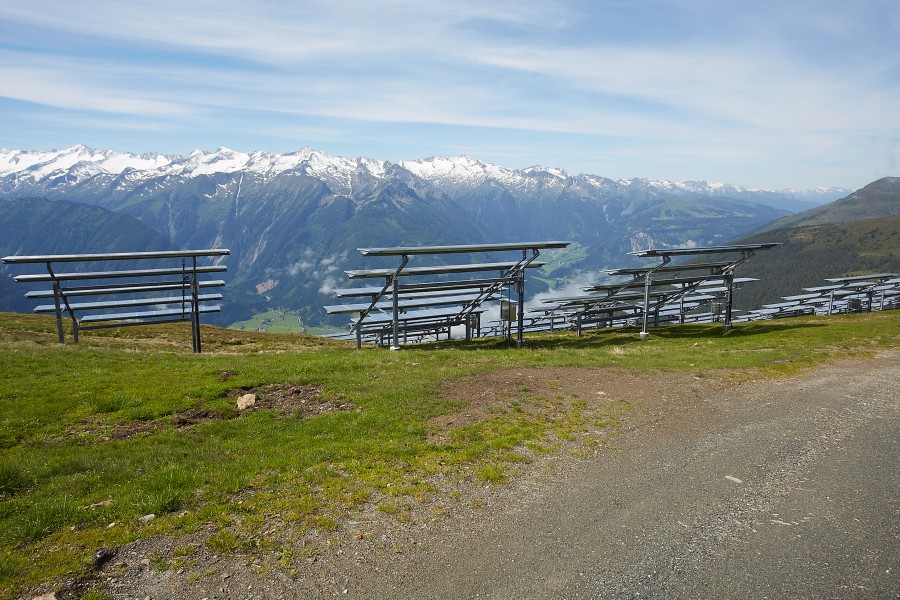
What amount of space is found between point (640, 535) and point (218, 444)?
973 centimetres

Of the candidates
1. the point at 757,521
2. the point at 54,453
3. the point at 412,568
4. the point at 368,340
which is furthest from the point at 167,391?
the point at 368,340

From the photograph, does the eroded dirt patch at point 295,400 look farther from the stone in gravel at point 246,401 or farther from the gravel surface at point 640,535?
the gravel surface at point 640,535

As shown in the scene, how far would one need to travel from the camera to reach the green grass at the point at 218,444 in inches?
344

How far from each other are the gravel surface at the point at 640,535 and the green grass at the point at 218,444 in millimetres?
772

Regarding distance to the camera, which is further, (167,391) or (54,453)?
(167,391)

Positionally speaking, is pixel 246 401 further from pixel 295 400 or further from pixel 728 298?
pixel 728 298

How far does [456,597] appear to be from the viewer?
7223 millimetres

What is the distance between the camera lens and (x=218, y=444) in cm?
1251

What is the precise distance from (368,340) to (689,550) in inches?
1816

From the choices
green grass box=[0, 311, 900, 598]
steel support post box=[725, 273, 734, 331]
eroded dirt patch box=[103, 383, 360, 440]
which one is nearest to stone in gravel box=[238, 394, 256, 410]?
eroded dirt patch box=[103, 383, 360, 440]

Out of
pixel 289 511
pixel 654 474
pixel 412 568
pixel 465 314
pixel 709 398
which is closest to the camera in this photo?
pixel 412 568

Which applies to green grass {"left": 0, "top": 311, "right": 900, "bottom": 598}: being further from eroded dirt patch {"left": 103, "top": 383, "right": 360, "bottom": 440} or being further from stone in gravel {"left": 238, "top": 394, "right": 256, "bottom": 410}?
stone in gravel {"left": 238, "top": 394, "right": 256, "bottom": 410}

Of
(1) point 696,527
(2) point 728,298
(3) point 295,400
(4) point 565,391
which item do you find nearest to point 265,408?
(3) point 295,400

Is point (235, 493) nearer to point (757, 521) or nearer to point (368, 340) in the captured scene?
point (757, 521)
